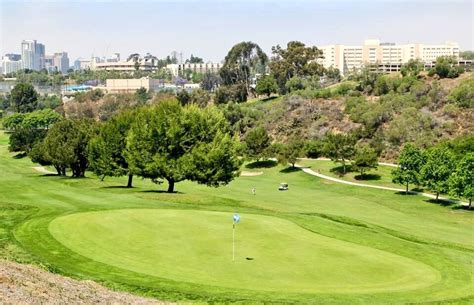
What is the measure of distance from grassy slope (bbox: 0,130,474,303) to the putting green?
2.48ft

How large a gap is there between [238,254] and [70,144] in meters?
52.1

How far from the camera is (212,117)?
62.4 metres

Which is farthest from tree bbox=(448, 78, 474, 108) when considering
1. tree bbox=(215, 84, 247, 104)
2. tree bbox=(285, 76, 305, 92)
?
tree bbox=(215, 84, 247, 104)

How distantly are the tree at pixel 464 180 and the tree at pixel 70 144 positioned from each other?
4221 centimetres

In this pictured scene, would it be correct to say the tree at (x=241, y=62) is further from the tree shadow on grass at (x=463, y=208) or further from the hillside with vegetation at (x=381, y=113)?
the tree shadow on grass at (x=463, y=208)

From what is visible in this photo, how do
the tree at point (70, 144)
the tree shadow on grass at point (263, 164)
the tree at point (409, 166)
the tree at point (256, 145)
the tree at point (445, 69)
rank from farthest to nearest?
1. the tree at point (445, 69)
2. the tree shadow on grass at point (263, 164)
3. the tree at point (256, 145)
4. the tree at point (70, 144)
5. the tree at point (409, 166)

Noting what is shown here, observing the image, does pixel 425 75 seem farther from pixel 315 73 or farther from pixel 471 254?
pixel 471 254

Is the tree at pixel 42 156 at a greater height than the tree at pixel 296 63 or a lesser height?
lesser

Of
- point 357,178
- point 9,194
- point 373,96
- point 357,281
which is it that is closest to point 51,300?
Result: point 357,281

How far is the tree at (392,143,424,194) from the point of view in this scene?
74.7 metres

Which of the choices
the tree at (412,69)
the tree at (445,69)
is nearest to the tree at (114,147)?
the tree at (445,69)

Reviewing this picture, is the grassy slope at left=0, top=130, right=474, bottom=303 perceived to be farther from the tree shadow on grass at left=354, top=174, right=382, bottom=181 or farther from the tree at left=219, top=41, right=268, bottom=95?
the tree at left=219, top=41, right=268, bottom=95

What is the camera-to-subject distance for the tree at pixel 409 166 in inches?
2940

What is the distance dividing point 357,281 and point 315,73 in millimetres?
149685
